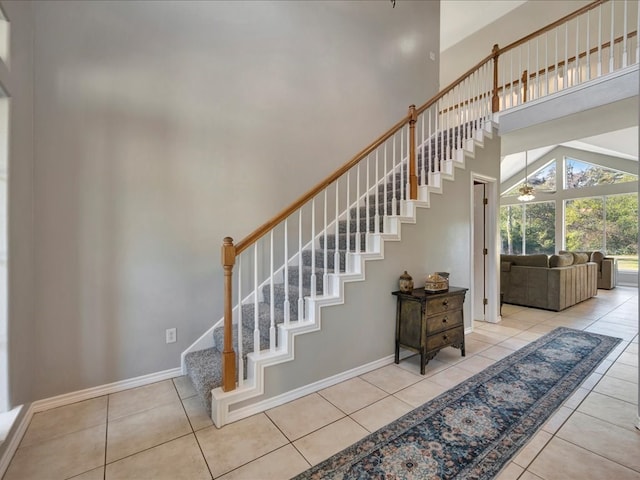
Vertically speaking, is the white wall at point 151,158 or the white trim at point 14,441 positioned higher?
the white wall at point 151,158

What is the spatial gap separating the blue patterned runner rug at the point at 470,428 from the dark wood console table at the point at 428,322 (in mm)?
377

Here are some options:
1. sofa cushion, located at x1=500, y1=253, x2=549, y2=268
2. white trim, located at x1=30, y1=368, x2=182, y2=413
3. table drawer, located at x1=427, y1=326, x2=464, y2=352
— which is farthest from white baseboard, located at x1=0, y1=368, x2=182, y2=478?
sofa cushion, located at x1=500, y1=253, x2=549, y2=268

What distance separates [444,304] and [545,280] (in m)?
3.23

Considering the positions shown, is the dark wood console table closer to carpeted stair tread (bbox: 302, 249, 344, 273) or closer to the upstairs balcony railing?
carpeted stair tread (bbox: 302, 249, 344, 273)

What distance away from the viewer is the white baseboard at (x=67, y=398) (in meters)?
1.66

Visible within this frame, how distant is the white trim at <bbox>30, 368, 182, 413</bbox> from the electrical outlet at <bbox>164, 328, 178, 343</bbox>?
0.86 feet

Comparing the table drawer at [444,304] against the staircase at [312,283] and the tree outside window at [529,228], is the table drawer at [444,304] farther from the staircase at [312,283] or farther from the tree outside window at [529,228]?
the tree outside window at [529,228]

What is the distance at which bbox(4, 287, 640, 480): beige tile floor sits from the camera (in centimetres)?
158

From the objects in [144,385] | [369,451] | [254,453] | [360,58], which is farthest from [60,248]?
[360,58]

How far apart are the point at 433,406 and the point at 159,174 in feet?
9.33

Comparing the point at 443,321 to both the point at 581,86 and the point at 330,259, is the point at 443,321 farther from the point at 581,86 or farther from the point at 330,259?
the point at 581,86

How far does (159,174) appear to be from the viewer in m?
2.55

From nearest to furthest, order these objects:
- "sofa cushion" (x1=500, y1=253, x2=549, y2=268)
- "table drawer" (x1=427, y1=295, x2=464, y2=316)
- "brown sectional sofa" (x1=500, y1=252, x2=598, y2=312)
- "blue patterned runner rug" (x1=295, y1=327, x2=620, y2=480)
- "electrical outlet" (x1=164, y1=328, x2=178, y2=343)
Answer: "blue patterned runner rug" (x1=295, y1=327, x2=620, y2=480) → "electrical outlet" (x1=164, y1=328, x2=178, y2=343) → "table drawer" (x1=427, y1=295, x2=464, y2=316) → "brown sectional sofa" (x1=500, y1=252, x2=598, y2=312) → "sofa cushion" (x1=500, y1=253, x2=549, y2=268)

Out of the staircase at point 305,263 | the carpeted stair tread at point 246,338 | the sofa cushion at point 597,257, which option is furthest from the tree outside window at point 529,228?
the carpeted stair tread at point 246,338
